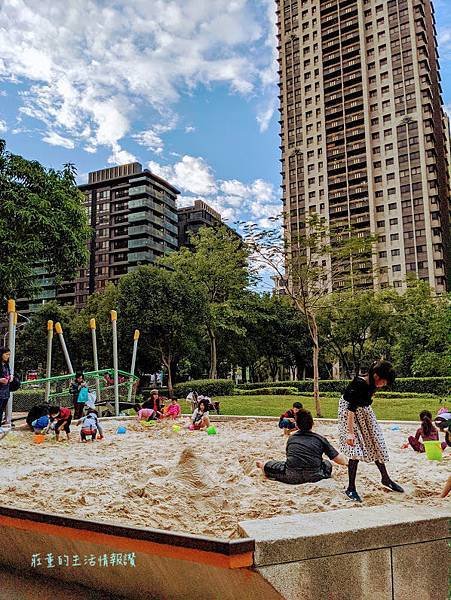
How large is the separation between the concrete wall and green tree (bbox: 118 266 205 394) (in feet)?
89.1

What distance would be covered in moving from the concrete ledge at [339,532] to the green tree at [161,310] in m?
27.0

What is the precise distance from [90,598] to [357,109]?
81.3 m

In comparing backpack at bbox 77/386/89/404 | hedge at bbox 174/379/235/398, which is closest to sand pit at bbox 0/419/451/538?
backpack at bbox 77/386/89/404

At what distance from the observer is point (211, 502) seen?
5.72m

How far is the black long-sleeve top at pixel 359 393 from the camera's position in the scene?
19.7 ft

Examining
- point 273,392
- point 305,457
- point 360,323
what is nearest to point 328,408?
point 273,392

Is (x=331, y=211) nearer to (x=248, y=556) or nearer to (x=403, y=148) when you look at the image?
(x=403, y=148)

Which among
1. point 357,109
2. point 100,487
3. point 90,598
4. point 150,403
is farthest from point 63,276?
point 357,109

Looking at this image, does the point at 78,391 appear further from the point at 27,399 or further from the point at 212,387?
the point at 212,387

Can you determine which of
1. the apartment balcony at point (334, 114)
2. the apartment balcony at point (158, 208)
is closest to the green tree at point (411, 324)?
the apartment balcony at point (334, 114)

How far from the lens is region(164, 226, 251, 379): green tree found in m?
35.5

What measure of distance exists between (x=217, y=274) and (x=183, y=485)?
29922 millimetres

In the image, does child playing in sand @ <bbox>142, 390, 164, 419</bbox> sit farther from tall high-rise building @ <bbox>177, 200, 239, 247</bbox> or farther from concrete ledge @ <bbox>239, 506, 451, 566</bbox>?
tall high-rise building @ <bbox>177, 200, 239, 247</bbox>

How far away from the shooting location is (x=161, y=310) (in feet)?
102
